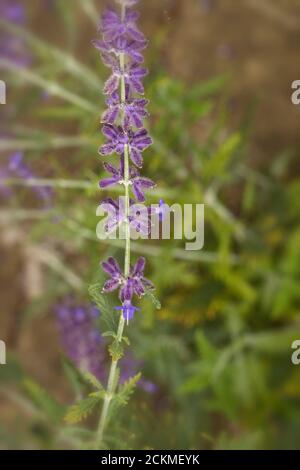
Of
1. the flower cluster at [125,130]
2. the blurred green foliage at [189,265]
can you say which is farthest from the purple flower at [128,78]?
the blurred green foliage at [189,265]

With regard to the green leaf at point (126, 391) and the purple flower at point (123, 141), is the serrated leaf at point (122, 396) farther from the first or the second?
the purple flower at point (123, 141)

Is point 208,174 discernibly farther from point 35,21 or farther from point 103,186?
point 35,21

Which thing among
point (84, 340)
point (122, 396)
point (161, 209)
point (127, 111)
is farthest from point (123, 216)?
point (84, 340)

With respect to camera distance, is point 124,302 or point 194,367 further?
point 194,367

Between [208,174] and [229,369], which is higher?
[208,174]

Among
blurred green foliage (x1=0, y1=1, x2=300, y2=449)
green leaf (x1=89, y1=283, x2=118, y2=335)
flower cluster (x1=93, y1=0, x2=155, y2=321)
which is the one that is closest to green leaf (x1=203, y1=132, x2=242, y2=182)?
blurred green foliage (x1=0, y1=1, x2=300, y2=449)

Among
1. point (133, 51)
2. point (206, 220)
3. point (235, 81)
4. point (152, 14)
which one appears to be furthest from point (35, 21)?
point (133, 51)

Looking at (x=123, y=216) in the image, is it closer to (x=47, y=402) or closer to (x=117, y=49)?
(x=117, y=49)
